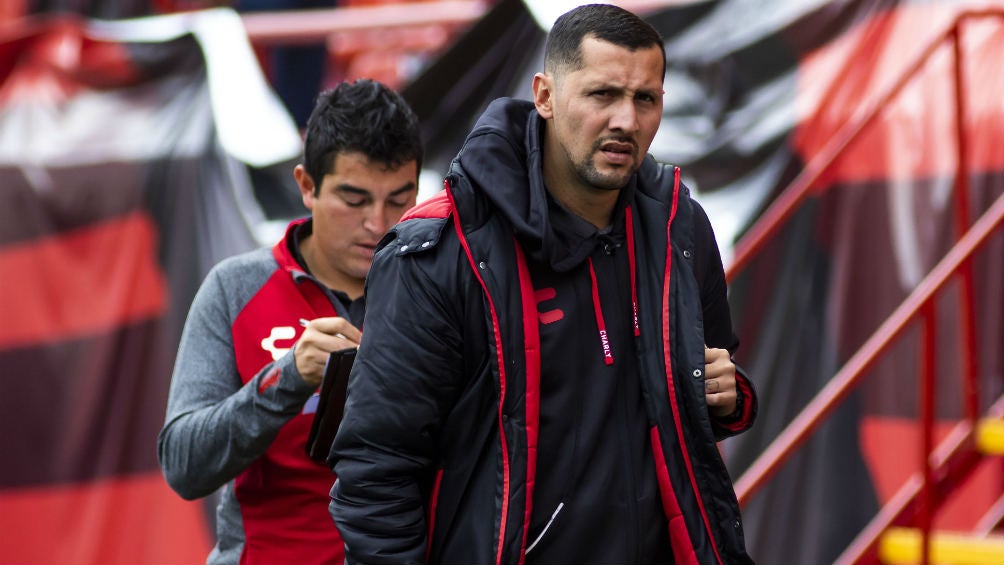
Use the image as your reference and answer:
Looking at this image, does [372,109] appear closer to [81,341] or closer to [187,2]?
[81,341]

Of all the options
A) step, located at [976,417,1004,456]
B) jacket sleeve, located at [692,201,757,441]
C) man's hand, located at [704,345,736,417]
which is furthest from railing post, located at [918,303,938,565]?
man's hand, located at [704,345,736,417]

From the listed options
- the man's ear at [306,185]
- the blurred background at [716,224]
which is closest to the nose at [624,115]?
the man's ear at [306,185]

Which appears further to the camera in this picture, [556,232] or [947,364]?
[947,364]

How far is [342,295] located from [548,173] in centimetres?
83

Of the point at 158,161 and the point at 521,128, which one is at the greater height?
the point at 521,128

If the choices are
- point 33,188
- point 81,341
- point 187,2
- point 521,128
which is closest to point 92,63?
point 33,188

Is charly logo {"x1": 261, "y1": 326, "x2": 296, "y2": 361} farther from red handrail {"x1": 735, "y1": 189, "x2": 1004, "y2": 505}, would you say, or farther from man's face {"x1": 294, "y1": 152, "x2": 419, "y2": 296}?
red handrail {"x1": 735, "y1": 189, "x2": 1004, "y2": 505}

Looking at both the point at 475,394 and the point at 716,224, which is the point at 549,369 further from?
the point at 716,224

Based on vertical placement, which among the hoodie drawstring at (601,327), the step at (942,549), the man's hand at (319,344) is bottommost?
the step at (942,549)

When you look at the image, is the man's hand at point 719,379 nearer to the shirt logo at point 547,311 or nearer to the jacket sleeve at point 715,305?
the jacket sleeve at point 715,305

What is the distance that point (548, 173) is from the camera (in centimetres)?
255

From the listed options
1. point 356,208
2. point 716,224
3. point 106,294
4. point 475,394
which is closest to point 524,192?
point 475,394

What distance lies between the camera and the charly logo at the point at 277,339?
10.2 ft

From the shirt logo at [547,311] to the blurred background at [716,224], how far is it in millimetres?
1957
